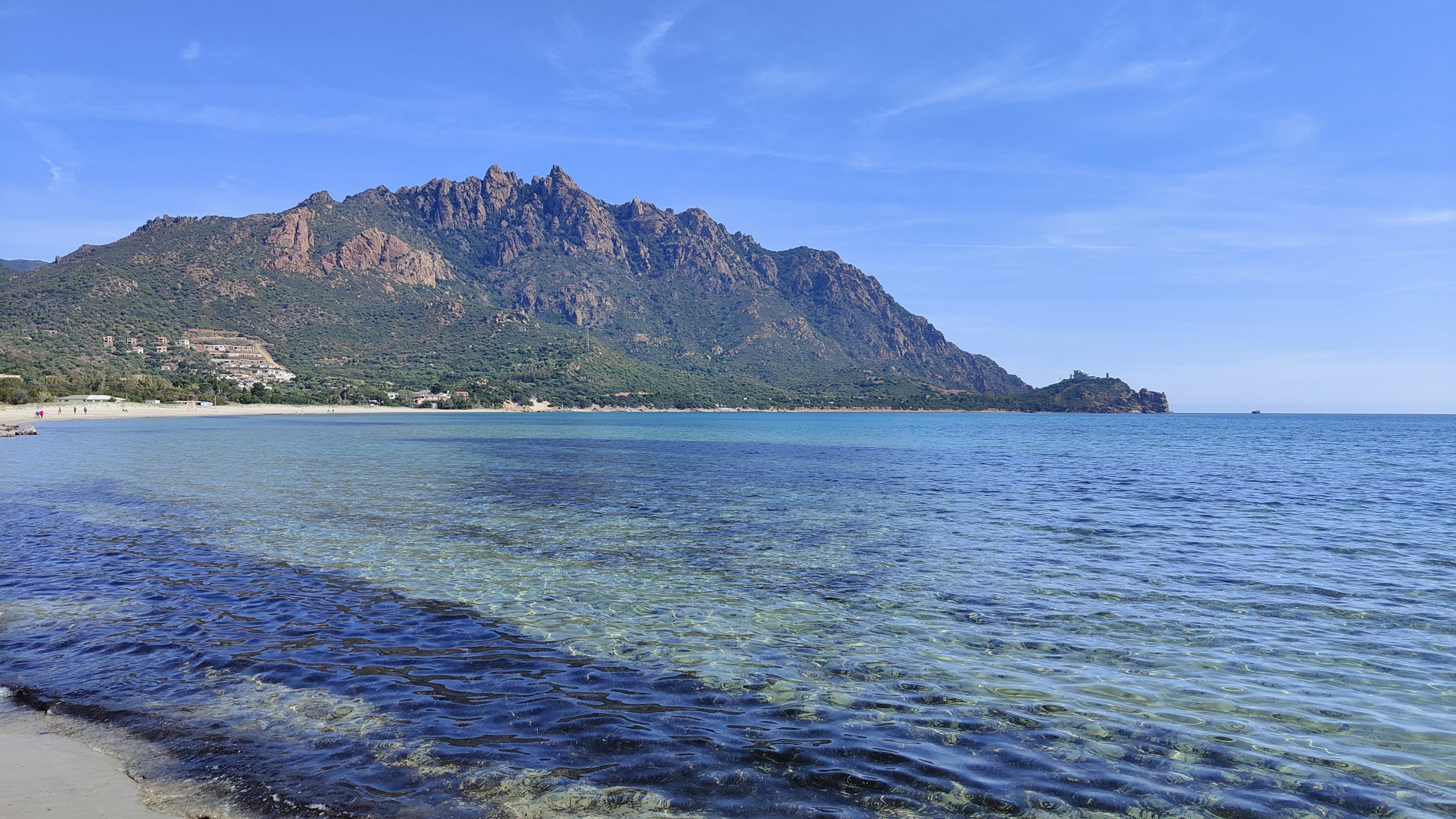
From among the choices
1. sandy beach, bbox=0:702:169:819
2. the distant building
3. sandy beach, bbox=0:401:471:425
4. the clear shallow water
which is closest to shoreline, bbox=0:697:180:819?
sandy beach, bbox=0:702:169:819

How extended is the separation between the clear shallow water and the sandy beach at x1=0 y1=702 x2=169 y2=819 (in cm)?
51

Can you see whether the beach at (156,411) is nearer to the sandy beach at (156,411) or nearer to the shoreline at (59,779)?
the sandy beach at (156,411)

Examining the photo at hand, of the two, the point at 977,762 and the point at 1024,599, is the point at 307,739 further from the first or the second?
the point at 1024,599

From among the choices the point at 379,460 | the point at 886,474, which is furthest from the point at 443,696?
the point at 379,460

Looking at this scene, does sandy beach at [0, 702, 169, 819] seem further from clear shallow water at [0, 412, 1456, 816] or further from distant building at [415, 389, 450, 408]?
distant building at [415, 389, 450, 408]

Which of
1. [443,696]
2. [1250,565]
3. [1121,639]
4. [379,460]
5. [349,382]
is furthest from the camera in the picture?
[349,382]

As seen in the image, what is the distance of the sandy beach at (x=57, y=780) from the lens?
593 centimetres

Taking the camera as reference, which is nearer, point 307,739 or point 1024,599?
point 307,739

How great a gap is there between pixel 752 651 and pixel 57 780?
25.0 feet

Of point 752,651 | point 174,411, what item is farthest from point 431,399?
point 752,651

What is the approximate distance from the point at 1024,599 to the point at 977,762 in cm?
721

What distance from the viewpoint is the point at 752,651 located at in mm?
10711

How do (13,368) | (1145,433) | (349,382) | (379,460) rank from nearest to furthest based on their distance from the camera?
1. (379,460)
2. (1145,433)
3. (13,368)
4. (349,382)

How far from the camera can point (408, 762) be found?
6.95 m
